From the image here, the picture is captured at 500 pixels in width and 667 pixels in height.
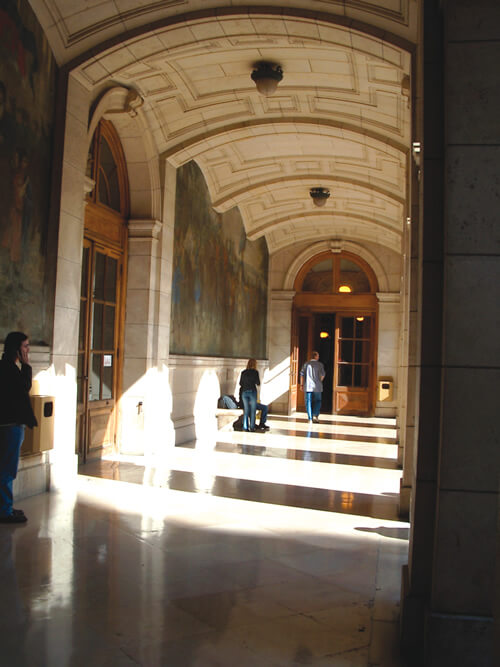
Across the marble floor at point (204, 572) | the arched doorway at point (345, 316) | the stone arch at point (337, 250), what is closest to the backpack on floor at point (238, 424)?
the marble floor at point (204, 572)

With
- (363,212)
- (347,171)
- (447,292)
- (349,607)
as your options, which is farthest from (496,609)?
(363,212)

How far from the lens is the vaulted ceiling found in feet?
23.0

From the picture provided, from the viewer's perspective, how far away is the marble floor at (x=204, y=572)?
326 centimetres

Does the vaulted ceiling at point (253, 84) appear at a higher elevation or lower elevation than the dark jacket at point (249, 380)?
higher

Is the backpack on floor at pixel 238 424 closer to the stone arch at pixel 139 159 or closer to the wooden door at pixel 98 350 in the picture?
the wooden door at pixel 98 350

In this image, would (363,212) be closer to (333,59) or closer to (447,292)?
(333,59)

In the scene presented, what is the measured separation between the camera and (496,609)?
4.83ft

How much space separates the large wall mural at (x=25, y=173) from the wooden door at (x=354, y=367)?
13.4 metres

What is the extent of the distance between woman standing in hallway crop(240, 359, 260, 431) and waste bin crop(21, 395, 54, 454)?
20.9ft

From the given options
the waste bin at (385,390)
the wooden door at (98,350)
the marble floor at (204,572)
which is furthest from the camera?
the waste bin at (385,390)

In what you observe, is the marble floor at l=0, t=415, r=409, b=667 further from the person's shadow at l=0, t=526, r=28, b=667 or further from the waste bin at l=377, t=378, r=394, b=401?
the waste bin at l=377, t=378, r=394, b=401

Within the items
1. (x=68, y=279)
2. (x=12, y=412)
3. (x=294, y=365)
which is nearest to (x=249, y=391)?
(x=68, y=279)

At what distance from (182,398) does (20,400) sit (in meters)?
6.07

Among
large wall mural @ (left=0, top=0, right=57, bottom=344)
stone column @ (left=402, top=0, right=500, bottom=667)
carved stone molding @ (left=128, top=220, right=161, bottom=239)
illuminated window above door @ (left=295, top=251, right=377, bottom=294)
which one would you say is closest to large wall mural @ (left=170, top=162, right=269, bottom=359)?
carved stone molding @ (left=128, top=220, right=161, bottom=239)
